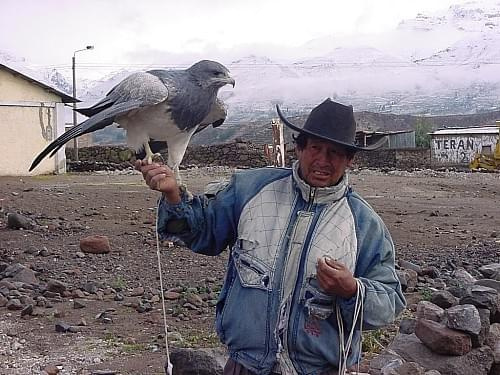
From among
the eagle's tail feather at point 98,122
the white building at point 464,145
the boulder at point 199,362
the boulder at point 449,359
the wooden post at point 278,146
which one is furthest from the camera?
the white building at point 464,145

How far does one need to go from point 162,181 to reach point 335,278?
724 mm

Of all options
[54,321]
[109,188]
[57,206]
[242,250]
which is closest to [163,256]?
[54,321]

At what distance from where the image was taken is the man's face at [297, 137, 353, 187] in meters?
2.77

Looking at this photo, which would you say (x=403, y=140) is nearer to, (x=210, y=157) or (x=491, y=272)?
(x=210, y=157)

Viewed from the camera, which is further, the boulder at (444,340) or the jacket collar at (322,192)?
the boulder at (444,340)

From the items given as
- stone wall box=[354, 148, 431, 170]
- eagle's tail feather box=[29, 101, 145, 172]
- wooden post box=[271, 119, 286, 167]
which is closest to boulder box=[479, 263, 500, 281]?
eagle's tail feather box=[29, 101, 145, 172]

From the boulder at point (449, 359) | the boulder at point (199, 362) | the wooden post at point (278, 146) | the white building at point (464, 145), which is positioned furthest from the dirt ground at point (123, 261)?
the white building at point (464, 145)

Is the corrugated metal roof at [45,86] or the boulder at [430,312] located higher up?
the corrugated metal roof at [45,86]

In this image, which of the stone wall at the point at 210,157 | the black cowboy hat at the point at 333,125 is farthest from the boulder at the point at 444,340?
the stone wall at the point at 210,157

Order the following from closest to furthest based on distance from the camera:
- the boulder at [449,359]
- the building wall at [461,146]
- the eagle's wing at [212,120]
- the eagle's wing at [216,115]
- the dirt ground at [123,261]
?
the eagle's wing at [212,120]
the eagle's wing at [216,115]
the boulder at [449,359]
the dirt ground at [123,261]
the building wall at [461,146]

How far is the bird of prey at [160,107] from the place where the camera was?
3.30 meters

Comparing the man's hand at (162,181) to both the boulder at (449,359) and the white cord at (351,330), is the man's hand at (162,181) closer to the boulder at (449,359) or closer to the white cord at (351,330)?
the white cord at (351,330)

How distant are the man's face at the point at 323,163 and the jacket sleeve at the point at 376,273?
18 cm

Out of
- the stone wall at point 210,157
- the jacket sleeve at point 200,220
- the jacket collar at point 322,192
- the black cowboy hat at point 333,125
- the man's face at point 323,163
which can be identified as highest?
the black cowboy hat at point 333,125
